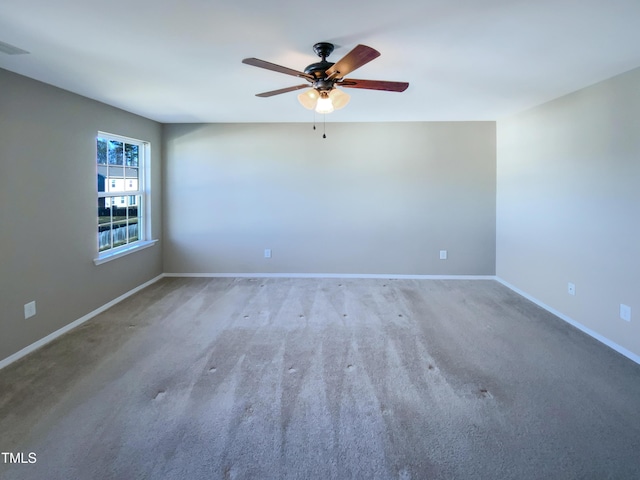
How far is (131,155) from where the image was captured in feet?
13.8

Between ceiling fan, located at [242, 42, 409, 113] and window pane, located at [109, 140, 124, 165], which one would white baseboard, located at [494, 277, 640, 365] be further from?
window pane, located at [109, 140, 124, 165]

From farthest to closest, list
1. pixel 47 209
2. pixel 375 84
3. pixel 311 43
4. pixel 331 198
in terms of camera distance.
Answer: pixel 331 198 → pixel 47 209 → pixel 375 84 → pixel 311 43

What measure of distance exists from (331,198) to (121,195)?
8.87ft

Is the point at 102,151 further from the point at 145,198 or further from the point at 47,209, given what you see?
the point at 47,209

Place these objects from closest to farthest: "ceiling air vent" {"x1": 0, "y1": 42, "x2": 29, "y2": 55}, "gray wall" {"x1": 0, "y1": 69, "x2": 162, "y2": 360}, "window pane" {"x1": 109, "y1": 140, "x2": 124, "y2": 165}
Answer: "ceiling air vent" {"x1": 0, "y1": 42, "x2": 29, "y2": 55} → "gray wall" {"x1": 0, "y1": 69, "x2": 162, "y2": 360} → "window pane" {"x1": 109, "y1": 140, "x2": 124, "y2": 165}

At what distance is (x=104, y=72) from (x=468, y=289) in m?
4.51

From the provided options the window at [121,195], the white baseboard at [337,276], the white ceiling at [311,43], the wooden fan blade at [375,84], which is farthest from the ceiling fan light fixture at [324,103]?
the white baseboard at [337,276]

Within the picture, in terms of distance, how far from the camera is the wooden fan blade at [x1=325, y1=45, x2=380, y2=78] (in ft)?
5.34

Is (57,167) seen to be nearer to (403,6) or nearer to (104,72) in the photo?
(104,72)

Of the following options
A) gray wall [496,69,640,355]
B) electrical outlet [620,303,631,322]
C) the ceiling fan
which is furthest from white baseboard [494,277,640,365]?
the ceiling fan

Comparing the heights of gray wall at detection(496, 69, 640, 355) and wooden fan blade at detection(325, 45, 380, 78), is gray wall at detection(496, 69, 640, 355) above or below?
below

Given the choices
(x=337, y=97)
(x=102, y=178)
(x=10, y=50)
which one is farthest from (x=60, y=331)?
(x=337, y=97)

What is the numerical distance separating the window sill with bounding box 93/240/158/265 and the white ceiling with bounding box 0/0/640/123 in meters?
1.67

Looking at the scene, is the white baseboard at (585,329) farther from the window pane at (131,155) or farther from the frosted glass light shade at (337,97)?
the window pane at (131,155)
